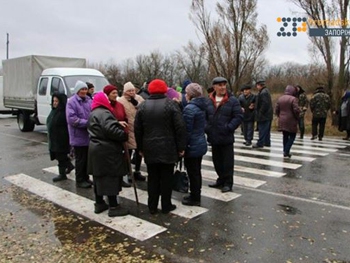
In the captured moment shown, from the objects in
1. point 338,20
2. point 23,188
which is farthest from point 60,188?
point 338,20

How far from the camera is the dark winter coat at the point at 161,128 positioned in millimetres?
4637

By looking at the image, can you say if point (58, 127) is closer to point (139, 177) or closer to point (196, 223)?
point (139, 177)

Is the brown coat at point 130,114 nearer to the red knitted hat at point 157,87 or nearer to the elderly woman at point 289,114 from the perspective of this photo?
the red knitted hat at point 157,87

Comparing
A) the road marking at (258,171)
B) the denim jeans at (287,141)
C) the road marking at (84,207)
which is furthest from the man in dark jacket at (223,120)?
the denim jeans at (287,141)

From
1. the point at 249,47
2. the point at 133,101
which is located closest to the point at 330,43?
the point at 249,47

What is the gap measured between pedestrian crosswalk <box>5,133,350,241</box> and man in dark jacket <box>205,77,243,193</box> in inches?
25.9

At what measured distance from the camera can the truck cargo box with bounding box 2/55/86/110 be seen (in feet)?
43.6

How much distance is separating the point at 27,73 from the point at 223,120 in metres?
10.6

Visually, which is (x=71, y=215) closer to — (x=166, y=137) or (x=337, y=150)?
(x=166, y=137)

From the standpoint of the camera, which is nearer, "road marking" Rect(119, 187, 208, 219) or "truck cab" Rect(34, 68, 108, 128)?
"road marking" Rect(119, 187, 208, 219)

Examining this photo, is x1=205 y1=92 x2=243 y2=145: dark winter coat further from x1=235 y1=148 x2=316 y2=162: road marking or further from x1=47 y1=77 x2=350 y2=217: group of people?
x1=235 y1=148 x2=316 y2=162: road marking

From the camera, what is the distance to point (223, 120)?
5.76 m

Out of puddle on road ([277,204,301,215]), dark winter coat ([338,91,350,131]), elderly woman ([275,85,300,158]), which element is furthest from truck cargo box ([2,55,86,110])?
puddle on road ([277,204,301,215])

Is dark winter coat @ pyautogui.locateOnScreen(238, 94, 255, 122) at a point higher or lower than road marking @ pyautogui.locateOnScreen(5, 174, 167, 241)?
higher
